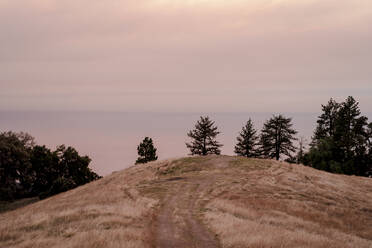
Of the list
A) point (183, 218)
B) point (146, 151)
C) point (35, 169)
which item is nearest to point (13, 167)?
point (35, 169)

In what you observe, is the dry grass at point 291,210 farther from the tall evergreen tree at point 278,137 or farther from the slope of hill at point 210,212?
the tall evergreen tree at point 278,137

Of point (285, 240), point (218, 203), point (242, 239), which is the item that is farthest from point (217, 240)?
point (218, 203)

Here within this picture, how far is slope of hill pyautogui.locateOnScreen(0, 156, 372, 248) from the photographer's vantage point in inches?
558

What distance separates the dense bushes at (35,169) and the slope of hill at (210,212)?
84.4ft

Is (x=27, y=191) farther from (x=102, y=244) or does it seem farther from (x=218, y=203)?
(x=102, y=244)

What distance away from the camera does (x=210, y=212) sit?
67.9 ft

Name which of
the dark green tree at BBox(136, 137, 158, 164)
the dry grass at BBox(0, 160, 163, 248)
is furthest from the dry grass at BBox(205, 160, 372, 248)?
the dark green tree at BBox(136, 137, 158, 164)

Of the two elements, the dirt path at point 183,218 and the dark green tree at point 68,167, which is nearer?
the dirt path at point 183,218

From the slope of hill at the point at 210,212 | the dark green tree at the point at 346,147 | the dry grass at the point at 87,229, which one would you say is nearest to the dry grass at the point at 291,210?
the slope of hill at the point at 210,212

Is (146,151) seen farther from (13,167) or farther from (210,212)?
(210,212)

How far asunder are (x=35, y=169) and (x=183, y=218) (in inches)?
2035

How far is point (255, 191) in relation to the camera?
28938 millimetres

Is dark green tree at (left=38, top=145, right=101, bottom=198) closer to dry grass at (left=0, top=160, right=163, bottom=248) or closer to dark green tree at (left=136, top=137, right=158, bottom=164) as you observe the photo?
dark green tree at (left=136, top=137, right=158, bottom=164)

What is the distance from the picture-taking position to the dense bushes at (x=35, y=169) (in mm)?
52750
